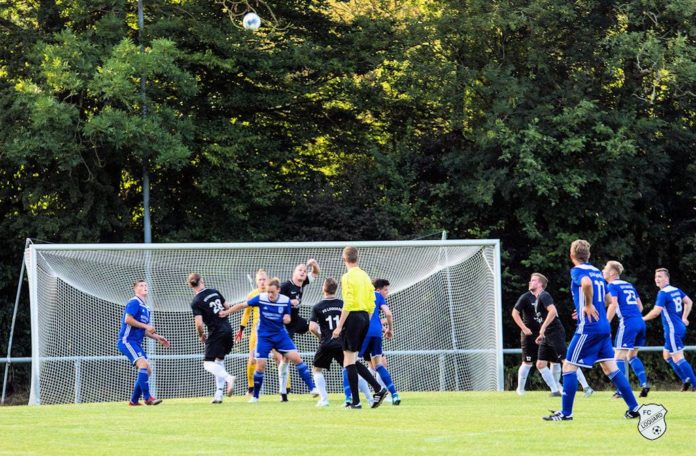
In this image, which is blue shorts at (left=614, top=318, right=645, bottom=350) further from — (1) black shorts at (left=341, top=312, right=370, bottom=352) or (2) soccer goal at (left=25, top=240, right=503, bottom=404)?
(1) black shorts at (left=341, top=312, right=370, bottom=352)

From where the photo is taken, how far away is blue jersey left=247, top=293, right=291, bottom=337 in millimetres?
15852

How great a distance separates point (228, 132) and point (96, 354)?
24.3ft

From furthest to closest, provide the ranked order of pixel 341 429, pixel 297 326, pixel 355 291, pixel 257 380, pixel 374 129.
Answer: pixel 374 129 → pixel 297 326 → pixel 257 380 → pixel 355 291 → pixel 341 429

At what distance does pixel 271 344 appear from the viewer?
52.5ft

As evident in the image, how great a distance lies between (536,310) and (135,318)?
6259 mm

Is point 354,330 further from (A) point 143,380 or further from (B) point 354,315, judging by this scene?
(A) point 143,380

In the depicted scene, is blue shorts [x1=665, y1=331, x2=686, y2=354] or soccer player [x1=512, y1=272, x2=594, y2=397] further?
blue shorts [x1=665, y1=331, x2=686, y2=354]

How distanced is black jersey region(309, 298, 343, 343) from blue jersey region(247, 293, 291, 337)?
48cm

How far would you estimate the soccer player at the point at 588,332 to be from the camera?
1161 centimetres

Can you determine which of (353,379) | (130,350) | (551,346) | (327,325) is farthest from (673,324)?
(130,350)

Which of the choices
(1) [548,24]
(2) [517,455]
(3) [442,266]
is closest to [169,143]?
(3) [442,266]

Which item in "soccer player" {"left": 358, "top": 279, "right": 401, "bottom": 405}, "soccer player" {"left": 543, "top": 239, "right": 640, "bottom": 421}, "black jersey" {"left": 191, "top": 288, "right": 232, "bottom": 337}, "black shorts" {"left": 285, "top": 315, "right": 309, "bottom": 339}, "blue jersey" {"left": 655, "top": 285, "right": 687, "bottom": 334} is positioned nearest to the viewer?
"soccer player" {"left": 543, "top": 239, "right": 640, "bottom": 421}

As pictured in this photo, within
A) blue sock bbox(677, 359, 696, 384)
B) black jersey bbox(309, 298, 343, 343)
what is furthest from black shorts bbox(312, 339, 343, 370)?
blue sock bbox(677, 359, 696, 384)

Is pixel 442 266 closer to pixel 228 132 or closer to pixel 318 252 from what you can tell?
pixel 318 252
